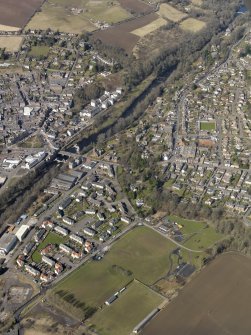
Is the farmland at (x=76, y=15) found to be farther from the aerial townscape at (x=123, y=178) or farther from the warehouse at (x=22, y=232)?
the warehouse at (x=22, y=232)

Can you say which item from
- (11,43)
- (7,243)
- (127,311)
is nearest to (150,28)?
(11,43)

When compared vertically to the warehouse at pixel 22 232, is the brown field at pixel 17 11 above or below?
below

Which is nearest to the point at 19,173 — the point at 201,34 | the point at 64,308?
the point at 64,308

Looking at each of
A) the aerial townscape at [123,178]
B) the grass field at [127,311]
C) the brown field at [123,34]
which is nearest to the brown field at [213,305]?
the aerial townscape at [123,178]

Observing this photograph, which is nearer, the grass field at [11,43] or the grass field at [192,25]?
the grass field at [11,43]

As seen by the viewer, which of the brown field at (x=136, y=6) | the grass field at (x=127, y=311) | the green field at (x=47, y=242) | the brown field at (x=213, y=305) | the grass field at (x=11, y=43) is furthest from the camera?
the brown field at (x=136, y=6)

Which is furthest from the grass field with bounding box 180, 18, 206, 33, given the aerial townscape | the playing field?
the playing field
